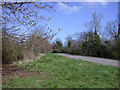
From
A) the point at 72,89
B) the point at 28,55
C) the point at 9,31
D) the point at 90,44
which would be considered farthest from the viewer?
the point at 90,44

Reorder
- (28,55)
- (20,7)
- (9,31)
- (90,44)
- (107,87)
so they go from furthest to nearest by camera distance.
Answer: (90,44) < (28,55) < (107,87) < (9,31) < (20,7)

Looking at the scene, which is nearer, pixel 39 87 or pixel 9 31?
pixel 9 31

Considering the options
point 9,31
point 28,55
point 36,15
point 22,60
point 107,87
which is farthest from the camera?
point 28,55

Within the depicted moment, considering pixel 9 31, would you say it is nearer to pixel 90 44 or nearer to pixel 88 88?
pixel 88 88

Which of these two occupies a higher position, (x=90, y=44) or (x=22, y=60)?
(x=90, y=44)

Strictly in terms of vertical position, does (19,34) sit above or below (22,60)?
above

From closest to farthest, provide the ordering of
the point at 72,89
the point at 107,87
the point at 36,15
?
the point at 36,15
the point at 72,89
the point at 107,87

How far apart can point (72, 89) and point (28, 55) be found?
480 inches

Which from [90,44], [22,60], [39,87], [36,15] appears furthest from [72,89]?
[90,44]

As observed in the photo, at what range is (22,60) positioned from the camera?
1455cm

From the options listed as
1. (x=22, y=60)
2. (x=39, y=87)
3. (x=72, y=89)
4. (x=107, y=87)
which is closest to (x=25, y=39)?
(x=39, y=87)

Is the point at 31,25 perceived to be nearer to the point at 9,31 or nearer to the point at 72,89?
the point at 9,31

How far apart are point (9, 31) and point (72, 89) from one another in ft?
10.1

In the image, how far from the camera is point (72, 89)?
487 cm
